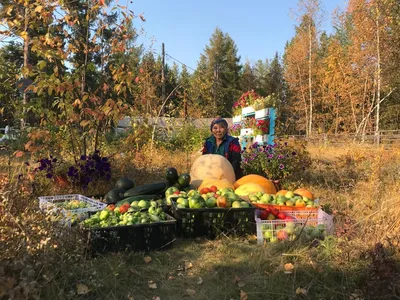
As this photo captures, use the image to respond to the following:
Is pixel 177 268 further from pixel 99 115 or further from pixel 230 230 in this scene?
pixel 99 115

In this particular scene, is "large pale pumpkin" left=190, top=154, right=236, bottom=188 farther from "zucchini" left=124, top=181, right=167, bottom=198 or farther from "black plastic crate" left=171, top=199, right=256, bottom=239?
"black plastic crate" left=171, top=199, right=256, bottom=239

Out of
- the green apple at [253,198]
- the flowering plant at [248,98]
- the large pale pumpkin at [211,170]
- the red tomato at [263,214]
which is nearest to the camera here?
the red tomato at [263,214]

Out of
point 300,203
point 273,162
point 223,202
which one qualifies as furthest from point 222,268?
point 273,162

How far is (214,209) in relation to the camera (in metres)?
3.57

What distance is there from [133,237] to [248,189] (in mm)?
1917

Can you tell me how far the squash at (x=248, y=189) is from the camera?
4539 millimetres

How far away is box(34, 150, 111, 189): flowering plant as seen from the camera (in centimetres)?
512

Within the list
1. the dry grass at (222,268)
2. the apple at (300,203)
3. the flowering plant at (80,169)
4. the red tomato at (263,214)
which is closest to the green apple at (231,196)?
the red tomato at (263,214)

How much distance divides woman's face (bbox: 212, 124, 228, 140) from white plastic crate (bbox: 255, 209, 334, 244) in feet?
8.31

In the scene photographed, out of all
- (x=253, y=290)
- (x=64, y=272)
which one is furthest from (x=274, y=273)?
(x=64, y=272)

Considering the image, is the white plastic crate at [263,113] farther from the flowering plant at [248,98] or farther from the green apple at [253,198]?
the green apple at [253,198]

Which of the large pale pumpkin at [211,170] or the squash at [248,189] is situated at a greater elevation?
the large pale pumpkin at [211,170]

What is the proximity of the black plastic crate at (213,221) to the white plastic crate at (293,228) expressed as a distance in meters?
0.16

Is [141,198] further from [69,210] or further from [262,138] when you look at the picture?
[262,138]
